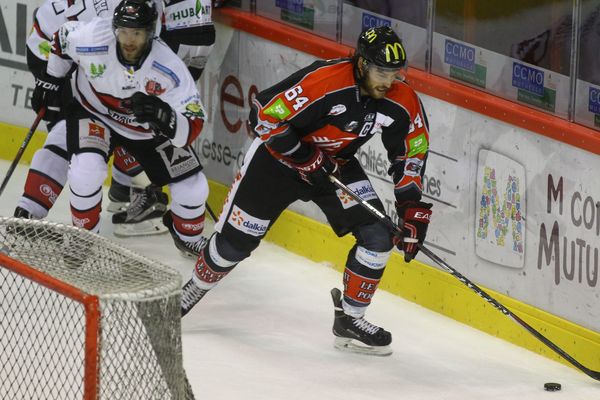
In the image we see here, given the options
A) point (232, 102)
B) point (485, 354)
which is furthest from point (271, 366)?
point (232, 102)

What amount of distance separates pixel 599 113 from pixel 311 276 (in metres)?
1.55

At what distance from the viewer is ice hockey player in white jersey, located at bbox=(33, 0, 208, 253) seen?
566cm

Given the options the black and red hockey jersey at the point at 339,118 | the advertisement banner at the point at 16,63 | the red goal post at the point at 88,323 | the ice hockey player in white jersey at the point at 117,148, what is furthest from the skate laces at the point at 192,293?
the advertisement banner at the point at 16,63

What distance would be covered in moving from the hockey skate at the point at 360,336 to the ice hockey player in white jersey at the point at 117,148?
53.0 inches

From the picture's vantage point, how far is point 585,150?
539 centimetres

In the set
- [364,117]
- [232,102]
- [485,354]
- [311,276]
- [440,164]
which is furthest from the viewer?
[232,102]

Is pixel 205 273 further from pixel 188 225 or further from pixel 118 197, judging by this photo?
pixel 118 197

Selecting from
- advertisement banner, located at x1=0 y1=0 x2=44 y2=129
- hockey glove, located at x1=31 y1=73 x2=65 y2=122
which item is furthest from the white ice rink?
advertisement banner, located at x1=0 y1=0 x2=44 y2=129

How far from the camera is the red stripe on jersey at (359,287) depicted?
548 centimetres

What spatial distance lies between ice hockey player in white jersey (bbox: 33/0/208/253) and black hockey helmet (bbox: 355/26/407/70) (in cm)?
90

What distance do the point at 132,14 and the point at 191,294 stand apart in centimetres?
104

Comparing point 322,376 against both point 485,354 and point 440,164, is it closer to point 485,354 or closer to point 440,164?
point 485,354

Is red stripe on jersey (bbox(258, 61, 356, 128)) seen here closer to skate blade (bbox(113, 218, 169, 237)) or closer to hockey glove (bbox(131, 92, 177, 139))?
hockey glove (bbox(131, 92, 177, 139))

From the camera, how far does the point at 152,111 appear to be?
5.55m
